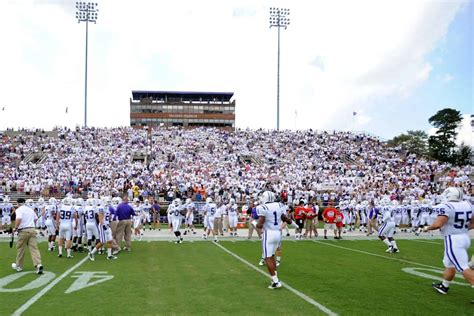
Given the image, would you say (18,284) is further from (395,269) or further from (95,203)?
(395,269)

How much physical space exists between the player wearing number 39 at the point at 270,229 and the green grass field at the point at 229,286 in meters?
0.44

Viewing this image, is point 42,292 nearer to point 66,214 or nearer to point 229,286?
point 229,286

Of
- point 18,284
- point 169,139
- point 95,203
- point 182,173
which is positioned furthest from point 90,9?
point 18,284

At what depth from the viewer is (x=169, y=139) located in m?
46.5

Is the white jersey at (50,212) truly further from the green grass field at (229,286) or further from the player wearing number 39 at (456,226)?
the player wearing number 39 at (456,226)

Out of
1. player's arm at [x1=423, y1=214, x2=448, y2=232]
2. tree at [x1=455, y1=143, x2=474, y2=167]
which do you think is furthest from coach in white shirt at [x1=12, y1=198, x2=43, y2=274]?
tree at [x1=455, y1=143, x2=474, y2=167]

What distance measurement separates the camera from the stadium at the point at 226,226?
7852 mm

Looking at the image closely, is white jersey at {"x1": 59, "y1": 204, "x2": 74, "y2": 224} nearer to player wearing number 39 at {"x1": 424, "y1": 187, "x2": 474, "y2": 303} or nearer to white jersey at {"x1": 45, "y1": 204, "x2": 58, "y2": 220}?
white jersey at {"x1": 45, "y1": 204, "x2": 58, "y2": 220}

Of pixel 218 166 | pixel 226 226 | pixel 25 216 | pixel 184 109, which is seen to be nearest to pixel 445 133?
pixel 184 109

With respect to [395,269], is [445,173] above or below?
above

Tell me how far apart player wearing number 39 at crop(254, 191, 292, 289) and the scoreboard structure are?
206ft

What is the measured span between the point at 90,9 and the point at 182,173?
2865cm

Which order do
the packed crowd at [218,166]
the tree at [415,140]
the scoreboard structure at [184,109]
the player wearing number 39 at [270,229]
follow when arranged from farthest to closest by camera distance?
the tree at [415,140]
the scoreboard structure at [184,109]
the packed crowd at [218,166]
the player wearing number 39 at [270,229]

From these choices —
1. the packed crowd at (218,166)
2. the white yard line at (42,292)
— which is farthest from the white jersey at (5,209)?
the white yard line at (42,292)
